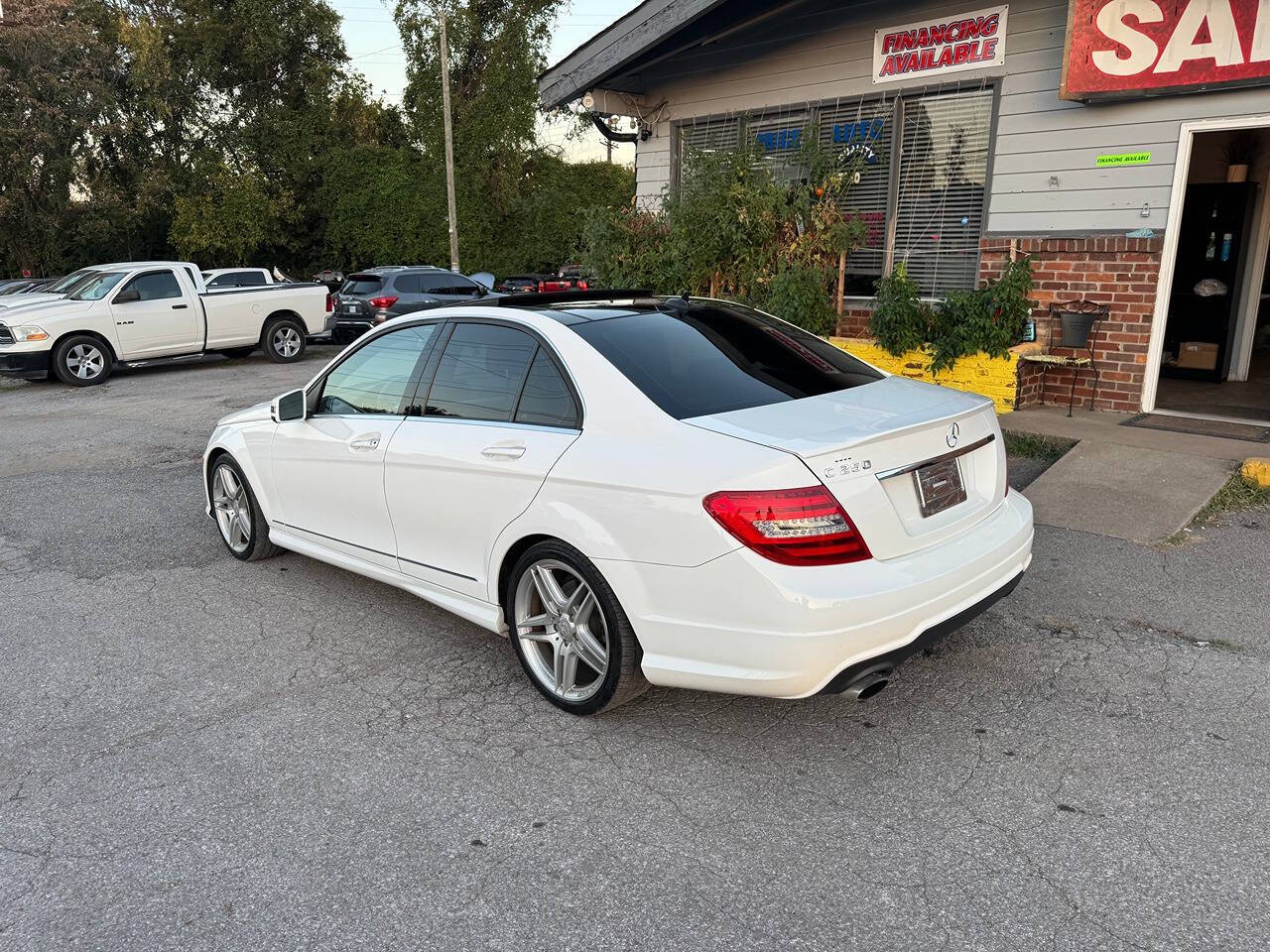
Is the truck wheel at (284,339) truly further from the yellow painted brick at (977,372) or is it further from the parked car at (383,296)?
the yellow painted brick at (977,372)

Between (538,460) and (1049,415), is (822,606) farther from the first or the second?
(1049,415)

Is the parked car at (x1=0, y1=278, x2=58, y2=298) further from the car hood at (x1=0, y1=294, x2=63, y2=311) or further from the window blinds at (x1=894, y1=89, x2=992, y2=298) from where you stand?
the window blinds at (x1=894, y1=89, x2=992, y2=298)

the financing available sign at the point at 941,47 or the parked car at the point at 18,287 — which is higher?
the financing available sign at the point at 941,47

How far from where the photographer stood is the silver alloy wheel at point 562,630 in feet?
12.0

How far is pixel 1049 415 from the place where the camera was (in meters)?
8.83

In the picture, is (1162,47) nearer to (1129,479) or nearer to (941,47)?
(941,47)

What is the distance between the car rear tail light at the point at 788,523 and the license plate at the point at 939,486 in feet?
1.40

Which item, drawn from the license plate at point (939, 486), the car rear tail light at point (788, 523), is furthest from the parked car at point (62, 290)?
the license plate at point (939, 486)

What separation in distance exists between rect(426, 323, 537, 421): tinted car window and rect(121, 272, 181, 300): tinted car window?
1249 centimetres

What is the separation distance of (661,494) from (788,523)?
439 millimetres

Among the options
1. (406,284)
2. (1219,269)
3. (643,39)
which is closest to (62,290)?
(406,284)

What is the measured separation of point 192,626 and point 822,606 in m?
3.31

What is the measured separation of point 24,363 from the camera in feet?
44.9

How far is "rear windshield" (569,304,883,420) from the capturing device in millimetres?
3596
